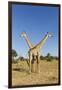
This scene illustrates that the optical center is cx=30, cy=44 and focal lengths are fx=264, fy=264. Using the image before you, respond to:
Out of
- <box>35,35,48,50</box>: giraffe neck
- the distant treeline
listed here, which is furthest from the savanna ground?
<box>35,35,48,50</box>: giraffe neck

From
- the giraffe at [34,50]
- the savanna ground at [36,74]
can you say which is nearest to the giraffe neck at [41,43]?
the giraffe at [34,50]

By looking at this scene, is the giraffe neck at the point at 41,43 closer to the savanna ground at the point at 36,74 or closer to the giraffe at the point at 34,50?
the giraffe at the point at 34,50

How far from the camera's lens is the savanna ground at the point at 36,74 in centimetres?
247

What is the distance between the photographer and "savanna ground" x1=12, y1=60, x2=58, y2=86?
8.09 feet

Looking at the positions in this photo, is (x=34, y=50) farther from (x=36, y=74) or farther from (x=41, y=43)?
(x=36, y=74)

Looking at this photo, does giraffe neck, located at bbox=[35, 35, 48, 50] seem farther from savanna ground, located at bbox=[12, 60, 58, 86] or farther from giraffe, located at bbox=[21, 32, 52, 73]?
savanna ground, located at bbox=[12, 60, 58, 86]

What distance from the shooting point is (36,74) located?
253cm

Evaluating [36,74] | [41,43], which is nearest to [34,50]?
[41,43]

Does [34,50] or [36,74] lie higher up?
[34,50]

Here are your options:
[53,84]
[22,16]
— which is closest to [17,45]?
[22,16]

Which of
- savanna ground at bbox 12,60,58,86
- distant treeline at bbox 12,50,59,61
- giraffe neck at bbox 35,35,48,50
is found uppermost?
giraffe neck at bbox 35,35,48,50

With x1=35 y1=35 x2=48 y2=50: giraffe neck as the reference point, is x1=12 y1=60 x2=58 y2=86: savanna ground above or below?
below

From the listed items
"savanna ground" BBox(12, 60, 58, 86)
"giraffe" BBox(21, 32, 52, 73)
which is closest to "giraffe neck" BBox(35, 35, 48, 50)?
"giraffe" BBox(21, 32, 52, 73)

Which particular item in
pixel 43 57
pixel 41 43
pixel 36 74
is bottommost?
pixel 36 74
